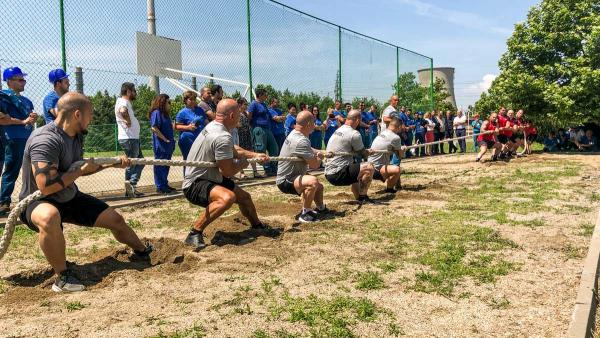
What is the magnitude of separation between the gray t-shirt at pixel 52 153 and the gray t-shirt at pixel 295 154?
9.62ft

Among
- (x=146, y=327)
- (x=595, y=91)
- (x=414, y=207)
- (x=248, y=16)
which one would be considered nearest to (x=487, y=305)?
(x=146, y=327)

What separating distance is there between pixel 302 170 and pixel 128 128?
316 cm

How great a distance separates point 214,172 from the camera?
5574 mm

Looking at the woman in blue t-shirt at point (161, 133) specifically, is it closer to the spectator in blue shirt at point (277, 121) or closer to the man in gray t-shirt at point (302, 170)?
the man in gray t-shirt at point (302, 170)

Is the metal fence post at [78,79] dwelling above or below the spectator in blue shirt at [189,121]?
above

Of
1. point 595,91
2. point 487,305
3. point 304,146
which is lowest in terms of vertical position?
point 487,305

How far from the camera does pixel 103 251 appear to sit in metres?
5.18

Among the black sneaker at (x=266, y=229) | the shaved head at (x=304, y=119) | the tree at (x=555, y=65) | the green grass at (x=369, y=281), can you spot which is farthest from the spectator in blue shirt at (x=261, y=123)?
the tree at (x=555, y=65)

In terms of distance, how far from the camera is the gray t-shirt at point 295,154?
6.76 metres

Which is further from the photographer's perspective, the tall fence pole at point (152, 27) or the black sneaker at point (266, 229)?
the tall fence pole at point (152, 27)

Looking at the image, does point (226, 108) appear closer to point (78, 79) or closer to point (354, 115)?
point (354, 115)

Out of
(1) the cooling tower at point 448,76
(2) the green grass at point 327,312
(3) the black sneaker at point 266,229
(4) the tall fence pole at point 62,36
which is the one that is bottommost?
(2) the green grass at point 327,312

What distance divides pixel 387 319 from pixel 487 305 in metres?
0.79

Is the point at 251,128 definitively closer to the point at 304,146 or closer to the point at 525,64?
the point at 304,146
